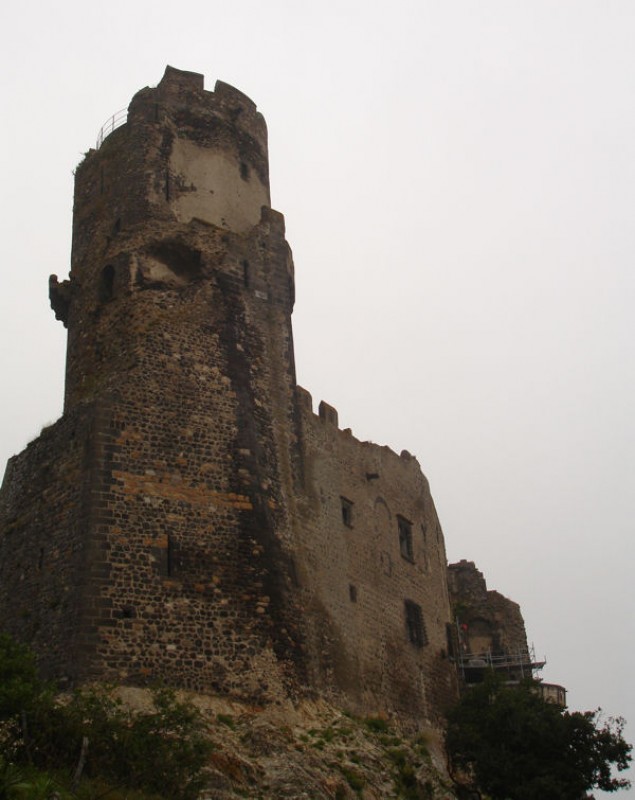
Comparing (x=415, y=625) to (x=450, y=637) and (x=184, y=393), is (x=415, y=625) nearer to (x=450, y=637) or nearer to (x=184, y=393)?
(x=450, y=637)

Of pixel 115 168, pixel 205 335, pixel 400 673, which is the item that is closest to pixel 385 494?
pixel 400 673

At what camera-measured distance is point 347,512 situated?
28.7m

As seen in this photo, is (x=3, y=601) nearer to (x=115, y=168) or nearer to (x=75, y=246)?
(x=75, y=246)

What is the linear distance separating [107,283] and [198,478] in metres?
5.45

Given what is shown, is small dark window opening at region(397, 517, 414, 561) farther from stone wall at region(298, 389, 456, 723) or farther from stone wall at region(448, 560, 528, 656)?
stone wall at region(448, 560, 528, 656)

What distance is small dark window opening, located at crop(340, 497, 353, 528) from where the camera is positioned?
28.3 metres

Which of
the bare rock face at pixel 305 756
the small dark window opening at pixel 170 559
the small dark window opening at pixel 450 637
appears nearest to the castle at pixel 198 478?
the small dark window opening at pixel 170 559

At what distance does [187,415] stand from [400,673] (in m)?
9.37

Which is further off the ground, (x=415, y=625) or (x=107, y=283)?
(x=107, y=283)

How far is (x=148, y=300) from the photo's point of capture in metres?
24.3

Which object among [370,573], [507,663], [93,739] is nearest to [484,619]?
[507,663]

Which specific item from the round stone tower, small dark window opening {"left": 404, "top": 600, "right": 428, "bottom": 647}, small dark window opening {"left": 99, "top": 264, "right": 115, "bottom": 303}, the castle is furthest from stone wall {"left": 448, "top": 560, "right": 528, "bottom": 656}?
small dark window opening {"left": 99, "top": 264, "right": 115, "bottom": 303}

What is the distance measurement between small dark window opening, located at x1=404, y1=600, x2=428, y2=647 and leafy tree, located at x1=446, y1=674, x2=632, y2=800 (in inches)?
186

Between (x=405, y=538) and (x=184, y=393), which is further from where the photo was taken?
(x=405, y=538)
